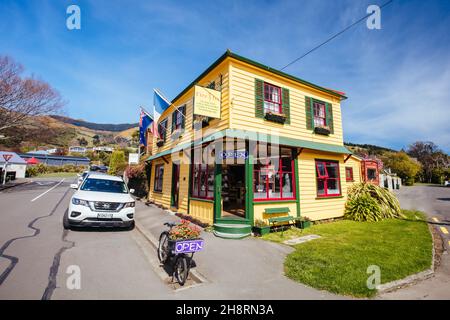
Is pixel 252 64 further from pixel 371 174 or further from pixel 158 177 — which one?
pixel 371 174

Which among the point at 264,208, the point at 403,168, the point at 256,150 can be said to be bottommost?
the point at 264,208

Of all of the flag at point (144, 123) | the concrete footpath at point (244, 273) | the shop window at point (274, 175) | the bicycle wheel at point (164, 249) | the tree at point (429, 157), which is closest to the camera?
the concrete footpath at point (244, 273)

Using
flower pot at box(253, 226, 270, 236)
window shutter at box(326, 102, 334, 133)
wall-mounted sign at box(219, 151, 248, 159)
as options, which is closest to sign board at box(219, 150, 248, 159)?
wall-mounted sign at box(219, 151, 248, 159)

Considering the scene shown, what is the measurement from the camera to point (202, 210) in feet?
30.6

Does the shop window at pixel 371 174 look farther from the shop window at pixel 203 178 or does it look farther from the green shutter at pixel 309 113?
the shop window at pixel 203 178

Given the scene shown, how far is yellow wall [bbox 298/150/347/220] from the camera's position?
9828 mm

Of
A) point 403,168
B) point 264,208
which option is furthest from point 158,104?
point 403,168

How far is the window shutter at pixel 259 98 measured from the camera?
9.02 metres

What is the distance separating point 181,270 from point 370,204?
1129 centimetres

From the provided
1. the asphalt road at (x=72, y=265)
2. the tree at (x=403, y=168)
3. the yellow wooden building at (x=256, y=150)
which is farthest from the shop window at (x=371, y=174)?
the tree at (x=403, y=168)

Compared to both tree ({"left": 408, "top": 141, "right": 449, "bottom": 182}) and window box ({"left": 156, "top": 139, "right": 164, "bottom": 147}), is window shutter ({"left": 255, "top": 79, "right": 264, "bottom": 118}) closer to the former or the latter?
window box ({"left": 156, "top": 139, "right": 164, "bottom": 147})

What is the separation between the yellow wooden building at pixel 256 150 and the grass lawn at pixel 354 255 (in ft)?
5.31

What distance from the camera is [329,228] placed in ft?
29.9
